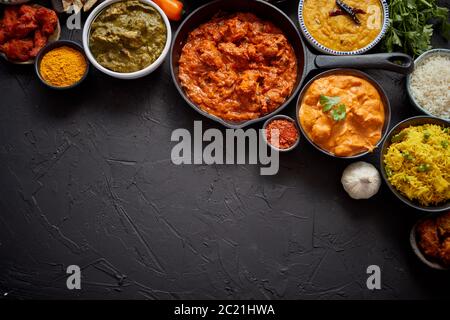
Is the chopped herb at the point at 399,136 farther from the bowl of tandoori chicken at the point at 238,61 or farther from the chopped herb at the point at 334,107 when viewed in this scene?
the bowl of tandoori chicken at the point at 238,61

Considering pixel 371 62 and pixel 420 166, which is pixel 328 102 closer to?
pixel 371 62

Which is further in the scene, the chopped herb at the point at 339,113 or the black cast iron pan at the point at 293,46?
the black cast iron pan at the point at 293,46

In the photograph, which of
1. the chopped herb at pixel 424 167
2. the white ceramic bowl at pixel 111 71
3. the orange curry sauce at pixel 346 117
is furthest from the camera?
the white ceramic bowl at pixel 111 71

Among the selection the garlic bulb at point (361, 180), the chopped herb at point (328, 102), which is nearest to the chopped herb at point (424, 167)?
the garlic bulb at point (361, 180)

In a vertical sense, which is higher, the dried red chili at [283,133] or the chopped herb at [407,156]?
the dried red chili at [283,133]

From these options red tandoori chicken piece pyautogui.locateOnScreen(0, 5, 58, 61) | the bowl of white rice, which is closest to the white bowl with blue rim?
the bowl of white rice

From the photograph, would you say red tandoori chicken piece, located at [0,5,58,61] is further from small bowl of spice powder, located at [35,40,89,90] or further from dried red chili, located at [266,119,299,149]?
dried red chili, located at [266,119,299,149]

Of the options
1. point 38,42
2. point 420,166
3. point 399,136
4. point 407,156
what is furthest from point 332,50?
point 38,42

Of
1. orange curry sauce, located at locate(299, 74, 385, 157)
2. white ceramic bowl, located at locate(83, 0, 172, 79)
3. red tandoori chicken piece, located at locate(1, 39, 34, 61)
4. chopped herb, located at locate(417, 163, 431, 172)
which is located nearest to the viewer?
chopped herb, located at locate(417, 163, 431, 172)
